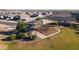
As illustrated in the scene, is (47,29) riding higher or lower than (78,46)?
higher

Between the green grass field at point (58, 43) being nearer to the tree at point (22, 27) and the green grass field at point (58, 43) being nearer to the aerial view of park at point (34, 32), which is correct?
the aerial view of park at point (34, 32)

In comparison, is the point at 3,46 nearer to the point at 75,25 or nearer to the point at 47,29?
the point at 47,29

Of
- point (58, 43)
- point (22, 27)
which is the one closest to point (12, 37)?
point (22, 27)

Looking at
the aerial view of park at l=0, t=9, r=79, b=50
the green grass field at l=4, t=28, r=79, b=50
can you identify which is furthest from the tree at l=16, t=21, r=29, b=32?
the green grass field at l=4, t=28, r=79, b=50

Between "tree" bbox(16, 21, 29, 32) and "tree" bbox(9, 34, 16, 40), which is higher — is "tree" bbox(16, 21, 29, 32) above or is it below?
above

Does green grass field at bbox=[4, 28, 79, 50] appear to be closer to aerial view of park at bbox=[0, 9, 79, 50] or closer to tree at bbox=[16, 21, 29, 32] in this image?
aerial view of park at bbox=[0, 9, 79, 50]

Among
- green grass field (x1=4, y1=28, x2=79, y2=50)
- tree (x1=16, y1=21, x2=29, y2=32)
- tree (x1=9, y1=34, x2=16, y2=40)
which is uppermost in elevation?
tree (x1=16, y1=21, x2=29, y2=32)

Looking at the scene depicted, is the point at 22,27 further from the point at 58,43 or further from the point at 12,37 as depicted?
the point at 58,43
